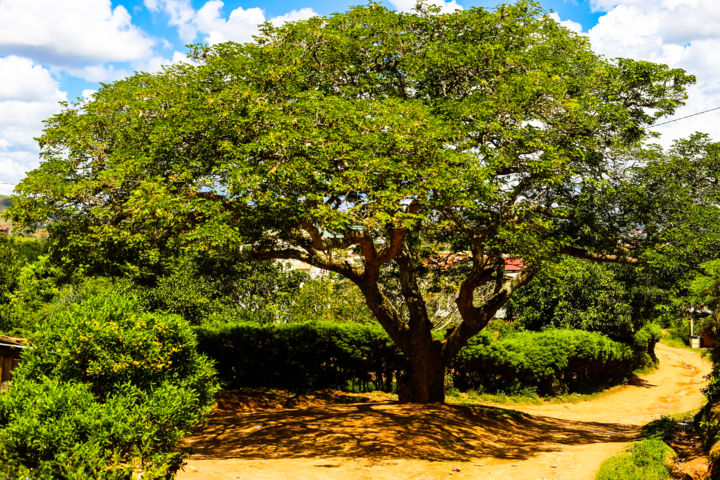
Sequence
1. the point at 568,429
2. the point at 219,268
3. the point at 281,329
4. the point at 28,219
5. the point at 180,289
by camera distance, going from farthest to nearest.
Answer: the point at 180,289 < the point at 281,329 < the point at 568,429 < the point at 219,268 < the point at 28,219

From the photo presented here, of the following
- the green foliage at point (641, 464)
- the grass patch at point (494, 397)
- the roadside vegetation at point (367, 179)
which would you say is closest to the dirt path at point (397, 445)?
the green foliage at point (641, 464)

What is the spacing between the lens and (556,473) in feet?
32.9

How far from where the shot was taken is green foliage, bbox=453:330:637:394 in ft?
70.3

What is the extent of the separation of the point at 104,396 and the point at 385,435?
6436 millimetres

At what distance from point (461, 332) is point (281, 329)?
675cm

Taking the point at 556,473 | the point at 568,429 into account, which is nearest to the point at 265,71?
the point at 556,473


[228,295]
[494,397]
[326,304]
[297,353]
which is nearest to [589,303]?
[494,397]

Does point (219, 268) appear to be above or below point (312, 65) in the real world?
below

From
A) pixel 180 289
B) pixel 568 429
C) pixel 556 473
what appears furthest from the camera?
pixel 180 289

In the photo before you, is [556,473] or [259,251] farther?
[259,251]

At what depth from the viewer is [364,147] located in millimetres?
10391

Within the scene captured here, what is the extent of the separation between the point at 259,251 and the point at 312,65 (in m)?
4.26

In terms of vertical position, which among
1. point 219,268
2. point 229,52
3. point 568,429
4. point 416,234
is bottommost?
point 568,429

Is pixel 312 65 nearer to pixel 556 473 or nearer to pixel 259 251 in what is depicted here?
pixel 259 251
